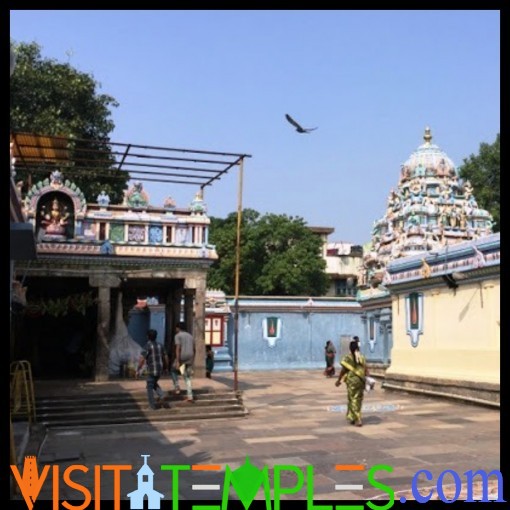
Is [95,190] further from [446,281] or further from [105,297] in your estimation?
[446,281]

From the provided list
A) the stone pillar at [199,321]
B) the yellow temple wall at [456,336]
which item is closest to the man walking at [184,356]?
the stone pillar at [199,321]

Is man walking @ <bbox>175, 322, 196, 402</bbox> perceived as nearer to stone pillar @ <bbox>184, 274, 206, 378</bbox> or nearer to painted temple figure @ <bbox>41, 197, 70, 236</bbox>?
stone pillar @ <bbox>184, 274, 206, 378</bbox>

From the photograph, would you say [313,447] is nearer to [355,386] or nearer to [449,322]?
[355,386]

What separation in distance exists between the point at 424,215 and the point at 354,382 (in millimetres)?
18374

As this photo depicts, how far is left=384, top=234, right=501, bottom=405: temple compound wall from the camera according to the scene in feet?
47.9

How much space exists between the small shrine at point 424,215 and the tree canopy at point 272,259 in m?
7.45

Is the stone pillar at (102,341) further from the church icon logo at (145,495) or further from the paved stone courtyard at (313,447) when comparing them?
the church icon logo at (145,495)

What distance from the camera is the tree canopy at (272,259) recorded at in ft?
125

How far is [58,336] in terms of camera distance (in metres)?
21.3

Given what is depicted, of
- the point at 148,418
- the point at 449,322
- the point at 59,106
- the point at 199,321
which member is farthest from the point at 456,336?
the point at 59,106

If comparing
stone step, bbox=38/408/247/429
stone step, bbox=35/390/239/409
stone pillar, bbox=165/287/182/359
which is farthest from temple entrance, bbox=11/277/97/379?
stone step, bbox=38/408/247/429

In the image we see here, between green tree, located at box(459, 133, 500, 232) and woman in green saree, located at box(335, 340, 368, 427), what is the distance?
92.2 feet
